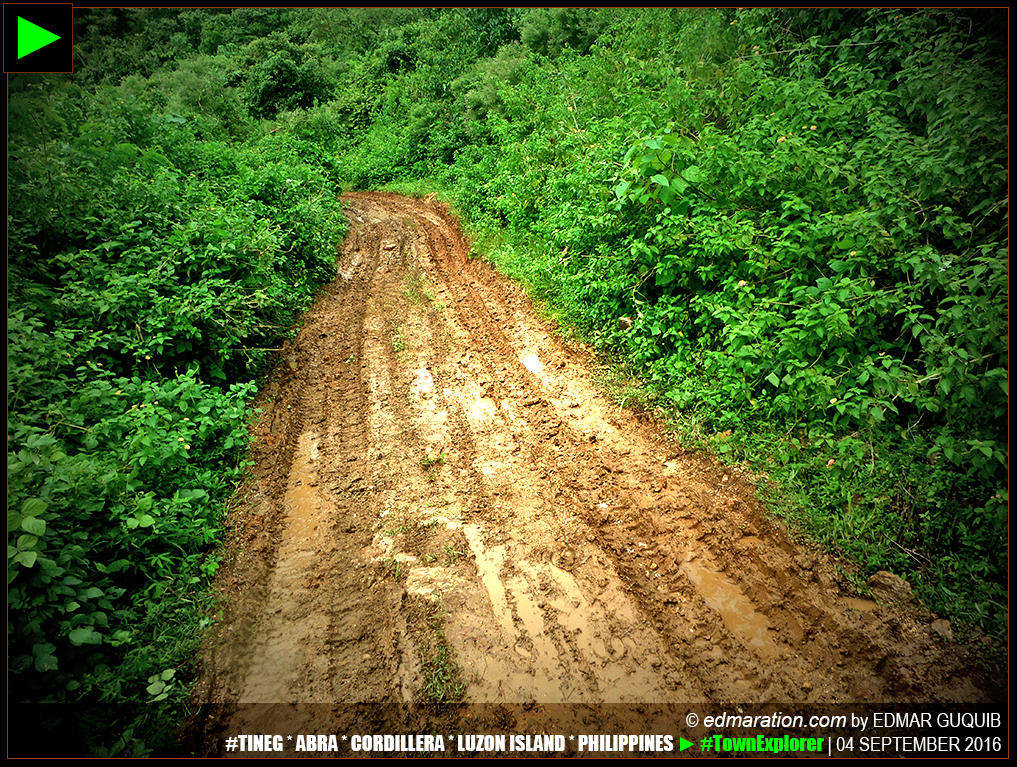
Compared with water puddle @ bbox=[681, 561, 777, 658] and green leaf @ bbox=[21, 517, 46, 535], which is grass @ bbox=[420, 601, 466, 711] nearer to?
water puddle @ bbox=[681, 561, 777, 658]

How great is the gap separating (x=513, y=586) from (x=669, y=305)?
146 inches

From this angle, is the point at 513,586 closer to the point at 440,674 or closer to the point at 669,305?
the point at 440,674

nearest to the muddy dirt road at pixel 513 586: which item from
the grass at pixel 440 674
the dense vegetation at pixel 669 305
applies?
the grass at pixel 440 674

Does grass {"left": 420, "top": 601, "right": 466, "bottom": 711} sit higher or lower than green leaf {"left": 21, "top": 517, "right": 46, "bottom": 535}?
lower

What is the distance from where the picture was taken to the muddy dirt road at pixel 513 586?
2949 millimetres

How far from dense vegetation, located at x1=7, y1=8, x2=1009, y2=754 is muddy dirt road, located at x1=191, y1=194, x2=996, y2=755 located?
1.36 ft

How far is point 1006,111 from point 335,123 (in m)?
20.9

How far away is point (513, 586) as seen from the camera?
3.64 m

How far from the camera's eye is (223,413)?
5098 millimetres

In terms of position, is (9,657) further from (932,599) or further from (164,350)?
(932,599)

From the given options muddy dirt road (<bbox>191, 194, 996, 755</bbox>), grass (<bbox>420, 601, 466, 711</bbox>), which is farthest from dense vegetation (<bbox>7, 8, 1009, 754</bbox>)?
grass (<bbox>420, 601, 466, 711</bbox>)

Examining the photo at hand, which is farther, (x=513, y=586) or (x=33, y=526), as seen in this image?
(x=513, y=586)

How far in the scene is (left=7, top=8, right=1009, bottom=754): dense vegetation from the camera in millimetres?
3396

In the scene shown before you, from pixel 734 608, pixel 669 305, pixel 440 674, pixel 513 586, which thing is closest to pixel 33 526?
pixel 440 674
